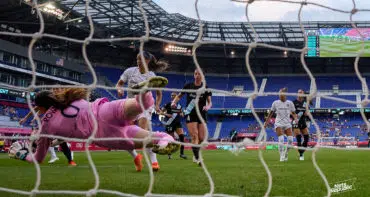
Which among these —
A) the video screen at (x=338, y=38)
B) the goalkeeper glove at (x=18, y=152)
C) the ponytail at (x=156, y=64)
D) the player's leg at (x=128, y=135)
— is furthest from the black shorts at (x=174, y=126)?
the video screen at (x=338, y=38)

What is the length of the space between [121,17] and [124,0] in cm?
356

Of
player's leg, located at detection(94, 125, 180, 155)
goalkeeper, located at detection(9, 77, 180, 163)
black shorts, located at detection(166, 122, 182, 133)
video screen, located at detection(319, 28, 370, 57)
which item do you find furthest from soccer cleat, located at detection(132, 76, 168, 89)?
video screen, located at detection(319, 28, 370, 57)

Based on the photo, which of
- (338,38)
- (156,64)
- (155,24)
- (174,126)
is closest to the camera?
(156,64)

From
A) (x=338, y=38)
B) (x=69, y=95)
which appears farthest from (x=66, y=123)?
(x=338, y=38)

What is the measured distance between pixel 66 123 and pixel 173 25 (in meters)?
35.7

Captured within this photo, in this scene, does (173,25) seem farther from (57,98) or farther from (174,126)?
(57,98)

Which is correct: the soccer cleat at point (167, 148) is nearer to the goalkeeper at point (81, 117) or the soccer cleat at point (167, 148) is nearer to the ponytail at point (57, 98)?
the goalkeeper at point (81, 117)

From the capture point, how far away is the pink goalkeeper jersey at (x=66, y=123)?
3.54 metres

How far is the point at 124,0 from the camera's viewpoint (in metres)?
32.0

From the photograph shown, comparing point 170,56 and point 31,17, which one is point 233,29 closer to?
point 170,56

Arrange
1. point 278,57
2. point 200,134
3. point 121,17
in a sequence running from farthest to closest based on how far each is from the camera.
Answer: point 278,57
point 121,17
point 200,134

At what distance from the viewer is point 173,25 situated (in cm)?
3853

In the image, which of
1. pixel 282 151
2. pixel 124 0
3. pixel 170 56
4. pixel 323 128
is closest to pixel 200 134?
pixel 282 151

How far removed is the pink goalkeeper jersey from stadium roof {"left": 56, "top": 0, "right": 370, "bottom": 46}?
96.5 ft
